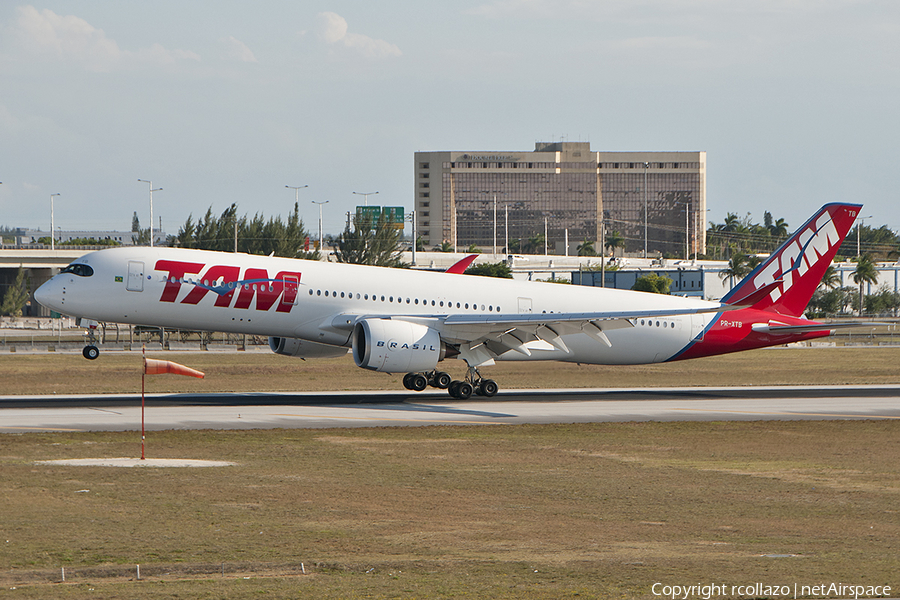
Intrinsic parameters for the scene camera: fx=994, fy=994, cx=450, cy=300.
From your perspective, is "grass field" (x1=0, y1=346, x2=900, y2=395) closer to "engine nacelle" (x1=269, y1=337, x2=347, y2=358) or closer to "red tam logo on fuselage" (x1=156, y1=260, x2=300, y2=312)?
"engine nacelle" (x1=269, y1=337, x2=347, y2=358)

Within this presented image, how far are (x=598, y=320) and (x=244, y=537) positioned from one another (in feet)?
87.8

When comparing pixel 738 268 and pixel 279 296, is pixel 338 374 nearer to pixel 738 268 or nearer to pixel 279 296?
pixel 279 296

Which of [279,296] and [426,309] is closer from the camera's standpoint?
[279,296]

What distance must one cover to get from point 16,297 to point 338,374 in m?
87.8

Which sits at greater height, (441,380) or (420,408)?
(441,380)

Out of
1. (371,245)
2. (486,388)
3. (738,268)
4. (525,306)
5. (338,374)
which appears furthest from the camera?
(738,268)

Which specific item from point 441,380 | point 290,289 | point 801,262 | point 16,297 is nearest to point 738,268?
point 801,262

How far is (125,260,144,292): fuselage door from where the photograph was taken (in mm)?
38656

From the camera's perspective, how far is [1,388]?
1785 inches

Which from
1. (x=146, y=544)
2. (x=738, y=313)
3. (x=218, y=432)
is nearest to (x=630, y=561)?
(x=146, y=544)

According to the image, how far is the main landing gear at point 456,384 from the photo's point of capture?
42.3m

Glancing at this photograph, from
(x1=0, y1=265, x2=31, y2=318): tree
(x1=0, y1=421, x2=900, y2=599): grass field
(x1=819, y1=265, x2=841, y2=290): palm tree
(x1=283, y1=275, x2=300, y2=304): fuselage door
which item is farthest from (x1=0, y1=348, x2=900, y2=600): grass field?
(x1=819, y1=265, x2=841, y2=290): palm tree

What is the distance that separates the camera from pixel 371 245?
12588cm

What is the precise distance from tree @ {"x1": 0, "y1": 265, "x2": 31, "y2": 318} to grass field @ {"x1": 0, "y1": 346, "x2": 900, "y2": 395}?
66.2m
